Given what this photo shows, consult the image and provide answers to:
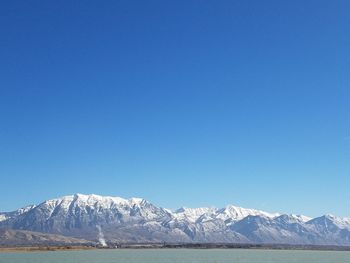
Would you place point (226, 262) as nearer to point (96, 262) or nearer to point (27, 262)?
point (96, 262)

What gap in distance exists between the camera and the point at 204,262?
154m

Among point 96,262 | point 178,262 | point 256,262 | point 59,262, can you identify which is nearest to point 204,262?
point 178,262

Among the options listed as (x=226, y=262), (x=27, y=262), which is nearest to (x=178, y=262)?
(x=226, y=262)

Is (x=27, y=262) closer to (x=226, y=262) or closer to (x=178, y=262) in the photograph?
(x=178, y=262)

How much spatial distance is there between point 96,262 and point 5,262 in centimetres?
2924

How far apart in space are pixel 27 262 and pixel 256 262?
250 ft

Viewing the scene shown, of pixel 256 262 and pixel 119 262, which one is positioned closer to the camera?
pixel 119 262

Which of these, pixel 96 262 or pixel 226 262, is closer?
pixel 96 262

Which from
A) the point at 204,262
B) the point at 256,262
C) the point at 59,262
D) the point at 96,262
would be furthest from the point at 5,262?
the point at 256,262

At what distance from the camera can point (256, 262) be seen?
16512 cm

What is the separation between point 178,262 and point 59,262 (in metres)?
37.3

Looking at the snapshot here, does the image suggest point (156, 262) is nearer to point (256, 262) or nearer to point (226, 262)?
point (226, 262)

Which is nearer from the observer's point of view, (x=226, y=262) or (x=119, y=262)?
(x=119, y=262)

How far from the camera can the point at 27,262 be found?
486 ft
